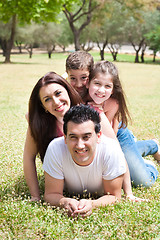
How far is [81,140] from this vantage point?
3338mm

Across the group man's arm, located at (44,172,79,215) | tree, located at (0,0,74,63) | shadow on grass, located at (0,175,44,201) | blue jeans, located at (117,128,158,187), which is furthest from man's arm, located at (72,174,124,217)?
tree, located at (0,0,74,63)

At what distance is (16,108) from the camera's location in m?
12.0

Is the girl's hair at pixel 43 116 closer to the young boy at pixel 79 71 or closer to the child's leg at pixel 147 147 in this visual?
Result: the young boy at pixel 79 71

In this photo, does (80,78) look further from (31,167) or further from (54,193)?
(54,193)

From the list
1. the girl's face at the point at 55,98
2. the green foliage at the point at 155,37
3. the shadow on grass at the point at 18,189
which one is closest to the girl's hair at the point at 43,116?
the girl's face at the point at 55,98

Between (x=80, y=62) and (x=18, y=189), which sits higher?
(x=80, y=62)

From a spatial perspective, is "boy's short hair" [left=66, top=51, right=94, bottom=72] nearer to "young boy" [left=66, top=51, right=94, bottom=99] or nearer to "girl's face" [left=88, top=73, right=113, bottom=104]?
"young boy" [left=66, top=51, right=94, bottom=99]

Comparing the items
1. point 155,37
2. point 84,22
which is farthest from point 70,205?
point 155,37

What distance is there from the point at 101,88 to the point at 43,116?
833mm

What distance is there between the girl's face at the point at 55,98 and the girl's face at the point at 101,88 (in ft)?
1.45

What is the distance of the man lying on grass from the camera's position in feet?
11.0

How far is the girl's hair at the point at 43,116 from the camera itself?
376cm

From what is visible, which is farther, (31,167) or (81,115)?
(31,167)

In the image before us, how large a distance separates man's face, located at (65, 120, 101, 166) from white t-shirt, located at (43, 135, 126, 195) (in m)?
0.17
